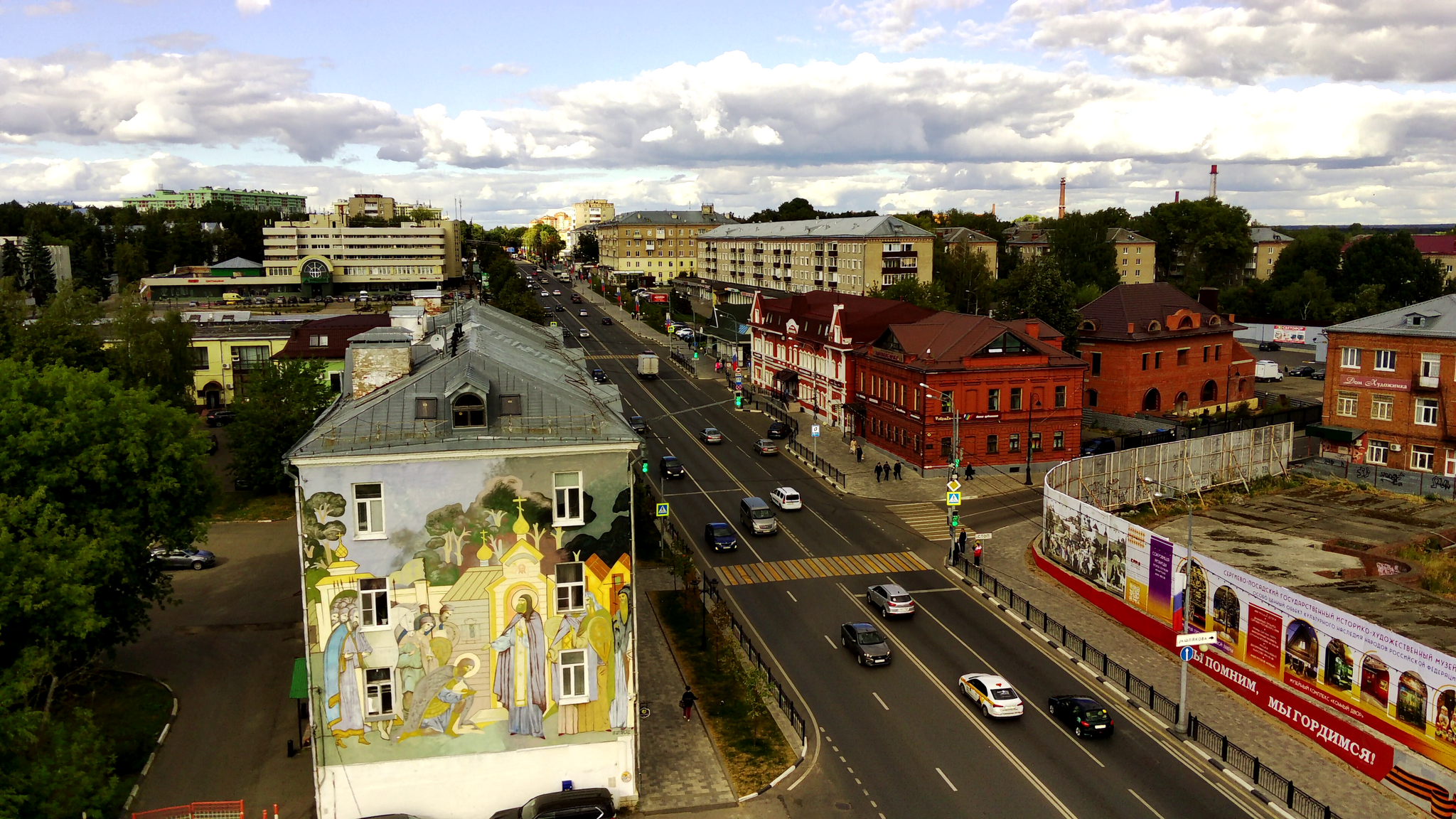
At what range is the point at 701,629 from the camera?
140 ft

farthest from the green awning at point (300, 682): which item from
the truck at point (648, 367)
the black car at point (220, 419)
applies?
the truck at point (648, 367)

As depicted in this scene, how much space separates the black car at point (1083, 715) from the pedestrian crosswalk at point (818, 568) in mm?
16661

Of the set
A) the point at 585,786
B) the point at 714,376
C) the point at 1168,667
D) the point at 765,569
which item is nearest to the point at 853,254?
the point at 714,376

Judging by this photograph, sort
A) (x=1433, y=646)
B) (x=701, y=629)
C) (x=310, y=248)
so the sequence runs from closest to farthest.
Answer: (x=1433, y=646), (x=701, y=629), (x=310, y=248)

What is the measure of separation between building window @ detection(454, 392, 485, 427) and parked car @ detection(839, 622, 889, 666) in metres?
19.2

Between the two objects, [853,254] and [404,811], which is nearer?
[404,811]

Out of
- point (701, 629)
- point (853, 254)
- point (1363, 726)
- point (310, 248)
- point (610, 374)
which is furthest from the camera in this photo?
point (310, 248)

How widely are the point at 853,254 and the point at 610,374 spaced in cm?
5023

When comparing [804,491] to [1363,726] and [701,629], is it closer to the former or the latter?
[701,629]

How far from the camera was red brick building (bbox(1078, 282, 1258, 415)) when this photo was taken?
85188 millimetres

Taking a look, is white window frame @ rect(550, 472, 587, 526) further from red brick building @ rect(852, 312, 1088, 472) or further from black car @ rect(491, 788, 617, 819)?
red brick building @ rect(852, 312, 1088, 472)

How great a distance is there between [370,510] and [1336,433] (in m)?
67.3

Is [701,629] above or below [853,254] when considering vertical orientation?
below

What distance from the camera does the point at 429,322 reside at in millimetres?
51031
